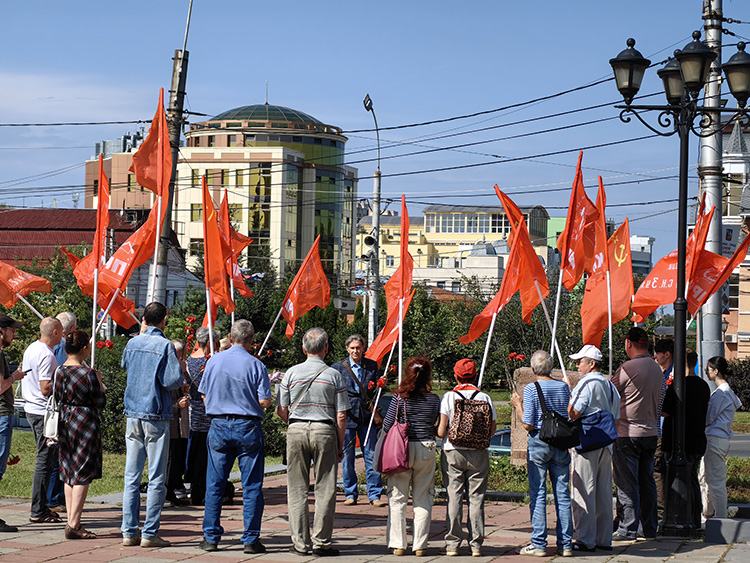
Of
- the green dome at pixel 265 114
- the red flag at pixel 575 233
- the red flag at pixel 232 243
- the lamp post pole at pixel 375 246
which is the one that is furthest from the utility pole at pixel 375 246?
the green dome at pixel 265 114

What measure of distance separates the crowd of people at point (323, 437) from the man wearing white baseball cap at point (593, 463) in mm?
11

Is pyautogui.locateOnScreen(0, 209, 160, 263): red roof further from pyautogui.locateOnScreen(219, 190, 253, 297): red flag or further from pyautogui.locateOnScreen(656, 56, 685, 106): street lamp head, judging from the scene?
pyautogui.locateOnScreen(656, 56, 685, 106): street lamp head

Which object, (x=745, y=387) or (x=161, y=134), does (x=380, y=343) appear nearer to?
(x=161, y=134)

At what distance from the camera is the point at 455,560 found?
8.93 meters

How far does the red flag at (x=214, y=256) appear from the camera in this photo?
1400 cm

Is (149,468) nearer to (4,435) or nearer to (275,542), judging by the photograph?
(275,542)

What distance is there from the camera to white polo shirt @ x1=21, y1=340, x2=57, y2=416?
10.1 m

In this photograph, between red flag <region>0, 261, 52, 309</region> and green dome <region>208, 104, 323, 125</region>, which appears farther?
green dome <region>208, 104, 323, 125</region>

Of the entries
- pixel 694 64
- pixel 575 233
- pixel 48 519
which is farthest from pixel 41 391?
pixel 694 64

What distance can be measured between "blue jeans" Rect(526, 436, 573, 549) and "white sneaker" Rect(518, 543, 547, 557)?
30 mm

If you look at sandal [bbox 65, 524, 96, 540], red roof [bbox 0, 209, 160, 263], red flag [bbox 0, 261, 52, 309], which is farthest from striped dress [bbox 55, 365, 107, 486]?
red roof [bbox 0, 209, 160, 263]

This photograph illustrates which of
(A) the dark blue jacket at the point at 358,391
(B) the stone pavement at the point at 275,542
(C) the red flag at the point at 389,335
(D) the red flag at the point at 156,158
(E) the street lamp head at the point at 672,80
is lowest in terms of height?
(B) the stone pavement at the point at 275,542

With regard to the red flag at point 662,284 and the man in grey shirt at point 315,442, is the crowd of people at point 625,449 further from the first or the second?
the red flag at point 662,284

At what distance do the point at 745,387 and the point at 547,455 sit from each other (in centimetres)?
3018
